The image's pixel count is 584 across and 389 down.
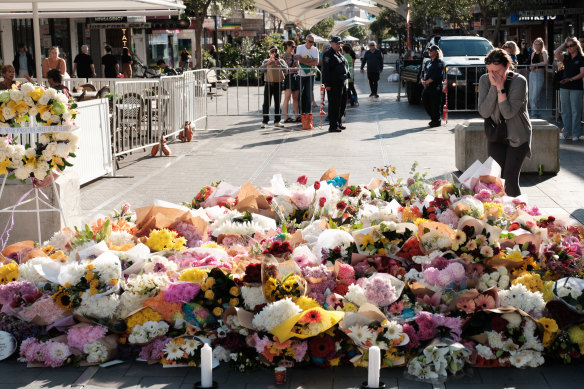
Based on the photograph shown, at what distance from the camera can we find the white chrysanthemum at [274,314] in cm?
486

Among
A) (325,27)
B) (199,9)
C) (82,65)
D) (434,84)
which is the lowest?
(434,84)

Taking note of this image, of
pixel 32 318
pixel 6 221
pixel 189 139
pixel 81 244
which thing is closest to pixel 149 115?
pixel 189 139

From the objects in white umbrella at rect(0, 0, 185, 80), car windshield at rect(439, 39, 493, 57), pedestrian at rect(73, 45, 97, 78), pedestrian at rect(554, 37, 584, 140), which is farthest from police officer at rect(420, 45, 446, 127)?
pedestrian at rect(73, 45, 97, 78)

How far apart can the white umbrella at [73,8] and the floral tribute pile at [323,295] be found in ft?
23.1

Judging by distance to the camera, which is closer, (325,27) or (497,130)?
(497,130)

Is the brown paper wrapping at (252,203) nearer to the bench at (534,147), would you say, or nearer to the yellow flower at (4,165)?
the yellow flower at (4,165)

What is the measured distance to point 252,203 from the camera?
718 centimetres

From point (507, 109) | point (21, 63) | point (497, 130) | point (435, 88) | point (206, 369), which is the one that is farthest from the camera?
point (21, 63)

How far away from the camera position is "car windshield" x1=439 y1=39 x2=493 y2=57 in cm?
2248

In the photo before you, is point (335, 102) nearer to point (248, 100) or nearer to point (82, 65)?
point (248, 100)

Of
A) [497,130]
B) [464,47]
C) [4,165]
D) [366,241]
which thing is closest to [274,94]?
[464,47]

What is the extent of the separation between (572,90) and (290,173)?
19.9 ft

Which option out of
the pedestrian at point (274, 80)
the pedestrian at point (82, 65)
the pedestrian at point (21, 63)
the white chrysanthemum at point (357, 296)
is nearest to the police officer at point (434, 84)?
the pedestrian at point (274, 80)

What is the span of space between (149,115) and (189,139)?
8.19ft
